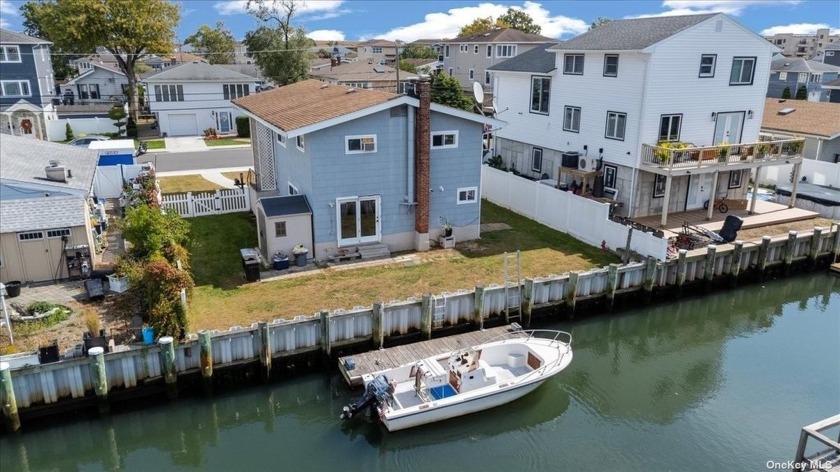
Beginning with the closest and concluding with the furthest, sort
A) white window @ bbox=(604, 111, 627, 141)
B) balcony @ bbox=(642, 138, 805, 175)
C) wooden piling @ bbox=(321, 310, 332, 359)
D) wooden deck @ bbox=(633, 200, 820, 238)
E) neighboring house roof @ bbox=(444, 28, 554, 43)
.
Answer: wooden piling @ bbox=(321, 310, 332, 359) < balcony @ bbox=(642, 138, 805, 175) < wooden deck @ bbox=(633, 200, 820, 238) < white window @ bbox=(604, 111, 627, 141) < neighboring house roof @ bbox=(444, 28, 554, 43)

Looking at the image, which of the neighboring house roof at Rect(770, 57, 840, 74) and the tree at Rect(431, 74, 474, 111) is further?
the neighboring house roof at Rect(770, 57, 840, 74)

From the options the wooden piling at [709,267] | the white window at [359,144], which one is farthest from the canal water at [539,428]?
the white window at [359,144]

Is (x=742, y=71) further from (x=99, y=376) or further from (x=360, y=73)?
(x=360, y=73)

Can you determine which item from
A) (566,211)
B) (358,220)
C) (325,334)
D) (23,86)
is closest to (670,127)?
(566,211)

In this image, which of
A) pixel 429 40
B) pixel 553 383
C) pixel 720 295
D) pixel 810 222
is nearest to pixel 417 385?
pixel 553 383

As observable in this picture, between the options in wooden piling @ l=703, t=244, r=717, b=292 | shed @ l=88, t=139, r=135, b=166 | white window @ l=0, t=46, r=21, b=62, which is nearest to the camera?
wooden piling @ l=703, t=244, r=717, b=292

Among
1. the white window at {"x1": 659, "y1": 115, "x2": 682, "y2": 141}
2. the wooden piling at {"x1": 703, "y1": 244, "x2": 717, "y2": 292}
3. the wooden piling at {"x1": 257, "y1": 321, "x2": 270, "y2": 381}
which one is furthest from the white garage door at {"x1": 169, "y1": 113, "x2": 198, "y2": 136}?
the wooden piling at {"x1": 703, "y1": 244, "x2": 717, "y2": 292}

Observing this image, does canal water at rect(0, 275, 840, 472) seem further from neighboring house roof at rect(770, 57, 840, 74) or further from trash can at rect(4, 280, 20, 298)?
neighboring house roof at rect(770, 57, 840, 74)
